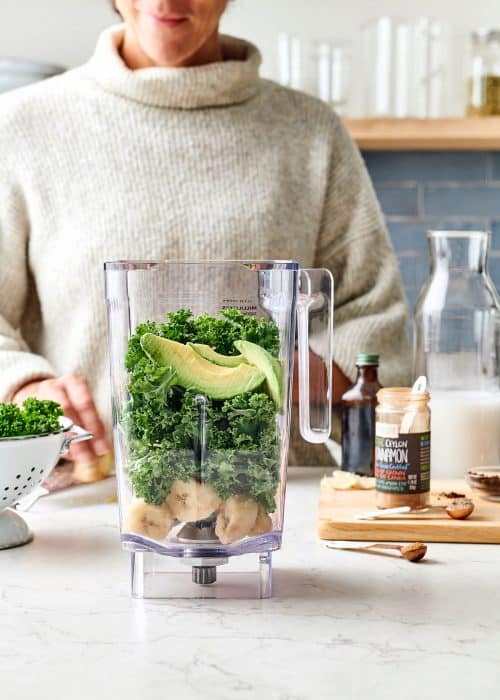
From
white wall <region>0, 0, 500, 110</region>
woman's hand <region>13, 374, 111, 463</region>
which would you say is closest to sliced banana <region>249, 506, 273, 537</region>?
woman's hand <region>13, 374, 111, 463</region>

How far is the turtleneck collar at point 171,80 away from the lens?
1.73 metres

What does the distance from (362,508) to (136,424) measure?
40 centimetres

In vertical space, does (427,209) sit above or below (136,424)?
above

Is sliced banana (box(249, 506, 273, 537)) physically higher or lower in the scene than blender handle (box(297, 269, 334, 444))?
lower

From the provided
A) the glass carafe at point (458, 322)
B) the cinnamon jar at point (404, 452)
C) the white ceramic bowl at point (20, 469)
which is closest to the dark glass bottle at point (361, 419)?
the glass carafe at point (458, 322)

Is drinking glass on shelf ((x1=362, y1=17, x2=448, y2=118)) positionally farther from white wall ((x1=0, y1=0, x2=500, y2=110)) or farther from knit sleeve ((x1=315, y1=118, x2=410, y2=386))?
knit sleeve ((x1=315, y1=118, x2=410, y2=386))

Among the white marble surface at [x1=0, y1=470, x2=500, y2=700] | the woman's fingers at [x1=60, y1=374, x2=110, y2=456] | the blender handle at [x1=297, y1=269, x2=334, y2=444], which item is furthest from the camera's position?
the woman's fingers at [x1=60, y1=374, x2=110, y2=456]

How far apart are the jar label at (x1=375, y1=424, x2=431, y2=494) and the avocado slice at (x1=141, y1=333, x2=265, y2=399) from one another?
1.07 ft

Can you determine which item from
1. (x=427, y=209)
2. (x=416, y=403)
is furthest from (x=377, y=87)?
(x=416, y=403)

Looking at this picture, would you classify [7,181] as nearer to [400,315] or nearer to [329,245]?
[329,245]

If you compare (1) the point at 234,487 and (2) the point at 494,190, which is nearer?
(1) the point at 234,487

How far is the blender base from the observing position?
896 mm

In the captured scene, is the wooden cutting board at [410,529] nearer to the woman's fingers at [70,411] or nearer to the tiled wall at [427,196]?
the woman's fingers at [70,411]

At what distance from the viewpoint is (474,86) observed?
2.62 meters
